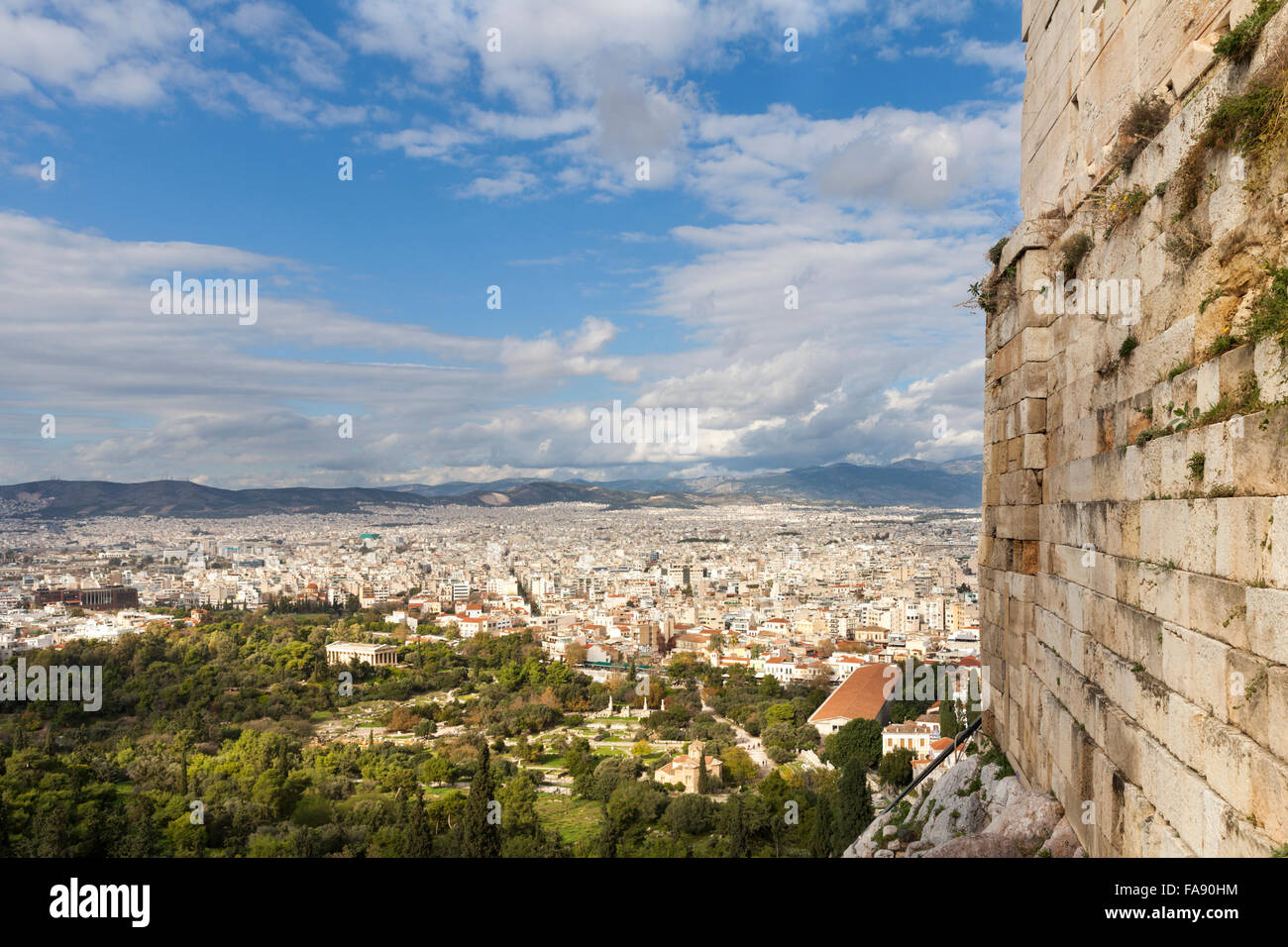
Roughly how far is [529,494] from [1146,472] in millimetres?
131843

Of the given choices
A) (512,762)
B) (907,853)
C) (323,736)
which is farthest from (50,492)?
(907,853)

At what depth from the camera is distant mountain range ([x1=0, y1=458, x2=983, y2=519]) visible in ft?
314

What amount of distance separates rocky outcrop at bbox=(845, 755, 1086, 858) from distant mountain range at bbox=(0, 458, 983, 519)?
98800 millimetres

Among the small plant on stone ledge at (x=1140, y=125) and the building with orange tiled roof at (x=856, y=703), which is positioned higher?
the small plant on stone ledge at (x=1140, y=125)

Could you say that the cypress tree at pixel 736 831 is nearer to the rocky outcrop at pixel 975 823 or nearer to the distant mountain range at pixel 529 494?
the rocky outcrop at pixel 975 823

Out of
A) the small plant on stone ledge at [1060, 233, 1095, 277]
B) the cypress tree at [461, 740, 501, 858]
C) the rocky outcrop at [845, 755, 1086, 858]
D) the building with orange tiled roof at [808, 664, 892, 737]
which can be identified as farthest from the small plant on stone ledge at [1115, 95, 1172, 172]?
the building with orange tiled roof at [808, 664, 892, 737]

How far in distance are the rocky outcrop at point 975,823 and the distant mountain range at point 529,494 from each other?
324 ft

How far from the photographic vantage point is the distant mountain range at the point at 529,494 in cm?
9556

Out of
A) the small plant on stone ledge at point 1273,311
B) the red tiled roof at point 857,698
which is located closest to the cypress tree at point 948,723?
the red tiled roof at point 857,698

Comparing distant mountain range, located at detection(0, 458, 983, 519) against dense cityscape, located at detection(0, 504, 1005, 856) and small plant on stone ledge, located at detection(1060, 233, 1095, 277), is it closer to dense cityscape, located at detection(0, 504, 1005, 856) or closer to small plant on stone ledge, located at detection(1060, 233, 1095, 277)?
dense cityscape, located at detection(0, 504, 1005, 856)

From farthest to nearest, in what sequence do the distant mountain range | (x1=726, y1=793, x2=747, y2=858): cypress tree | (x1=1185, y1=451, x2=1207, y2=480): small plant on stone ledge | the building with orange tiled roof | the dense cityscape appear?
the distant mountain range
the building with orange tiled roof
the dense cityscape
(x1=726, y1=793, x2=747, y2=858): cypress tree
(x1=1185, y1=451, x2=1207, y2=480): small plant on stone ledge
